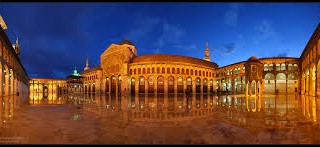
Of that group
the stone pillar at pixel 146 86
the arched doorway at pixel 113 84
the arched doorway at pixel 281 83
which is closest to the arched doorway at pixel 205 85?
the stone pillar at pixel 146 86

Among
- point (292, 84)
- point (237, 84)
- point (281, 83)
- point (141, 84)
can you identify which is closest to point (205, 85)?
point (237, 84)

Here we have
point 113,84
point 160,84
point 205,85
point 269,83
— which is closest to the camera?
point 269,83

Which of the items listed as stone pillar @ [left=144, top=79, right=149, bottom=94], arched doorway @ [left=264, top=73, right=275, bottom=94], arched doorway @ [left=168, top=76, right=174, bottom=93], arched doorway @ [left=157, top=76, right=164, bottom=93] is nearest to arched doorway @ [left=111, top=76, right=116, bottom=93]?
stone pillar @ [left=144, top=79, right=149, bottom=94]

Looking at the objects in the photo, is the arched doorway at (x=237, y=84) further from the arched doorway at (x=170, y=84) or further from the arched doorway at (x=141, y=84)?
the arched doorway at (x=141, y=84)

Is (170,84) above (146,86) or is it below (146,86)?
above

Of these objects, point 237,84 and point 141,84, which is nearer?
point 141,84

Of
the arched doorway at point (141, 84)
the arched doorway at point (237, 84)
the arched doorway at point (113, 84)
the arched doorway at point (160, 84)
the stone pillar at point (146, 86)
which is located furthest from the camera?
the arched doorway at point (113, 84)

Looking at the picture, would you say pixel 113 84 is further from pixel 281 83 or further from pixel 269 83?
pixel 281 83

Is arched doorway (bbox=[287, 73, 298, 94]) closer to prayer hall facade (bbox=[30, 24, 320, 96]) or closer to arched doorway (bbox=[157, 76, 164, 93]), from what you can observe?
prayer hall facade (bbox=[30, 24, 320, 96])

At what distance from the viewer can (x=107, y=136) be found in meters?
5.24

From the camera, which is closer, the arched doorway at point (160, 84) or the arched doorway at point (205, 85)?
the arched doorway at point (160, 84)

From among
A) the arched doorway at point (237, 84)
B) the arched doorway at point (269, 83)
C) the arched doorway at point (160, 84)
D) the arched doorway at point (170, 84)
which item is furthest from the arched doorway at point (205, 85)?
the arched doorway at point (269, 83)

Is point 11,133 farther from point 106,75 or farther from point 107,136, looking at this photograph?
point 106,75

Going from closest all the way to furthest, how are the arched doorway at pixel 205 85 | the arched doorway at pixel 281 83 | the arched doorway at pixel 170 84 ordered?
the arched doorway at pixel 281 83 → the arched doorway at pixel 170 84 → the arched doorway at pixel 205 85
